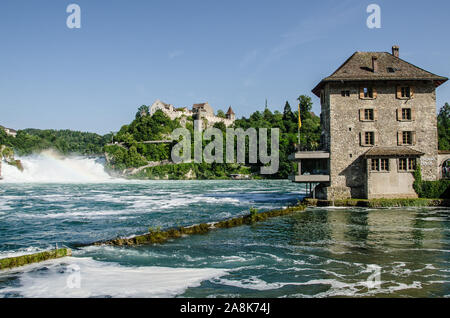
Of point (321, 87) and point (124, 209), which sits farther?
point (321, 87)

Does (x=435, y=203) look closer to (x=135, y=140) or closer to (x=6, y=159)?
(x=6, y=159)

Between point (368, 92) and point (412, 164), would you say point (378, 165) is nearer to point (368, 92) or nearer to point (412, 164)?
point (412, 164)

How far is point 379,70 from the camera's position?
109ft

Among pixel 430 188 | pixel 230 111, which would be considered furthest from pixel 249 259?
pixel 230 111

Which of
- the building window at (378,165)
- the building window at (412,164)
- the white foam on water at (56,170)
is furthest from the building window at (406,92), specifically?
the white foam on water at (56,170)

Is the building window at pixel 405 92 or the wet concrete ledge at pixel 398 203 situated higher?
the building window at pixel 405 92

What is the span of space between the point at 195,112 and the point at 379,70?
125130 mm

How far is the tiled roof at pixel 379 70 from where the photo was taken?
105 ft

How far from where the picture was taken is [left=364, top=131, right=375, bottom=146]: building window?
32625 millimetres

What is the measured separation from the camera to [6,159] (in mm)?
100188

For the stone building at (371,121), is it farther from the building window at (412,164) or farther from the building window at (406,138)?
the building window at (412,164)
